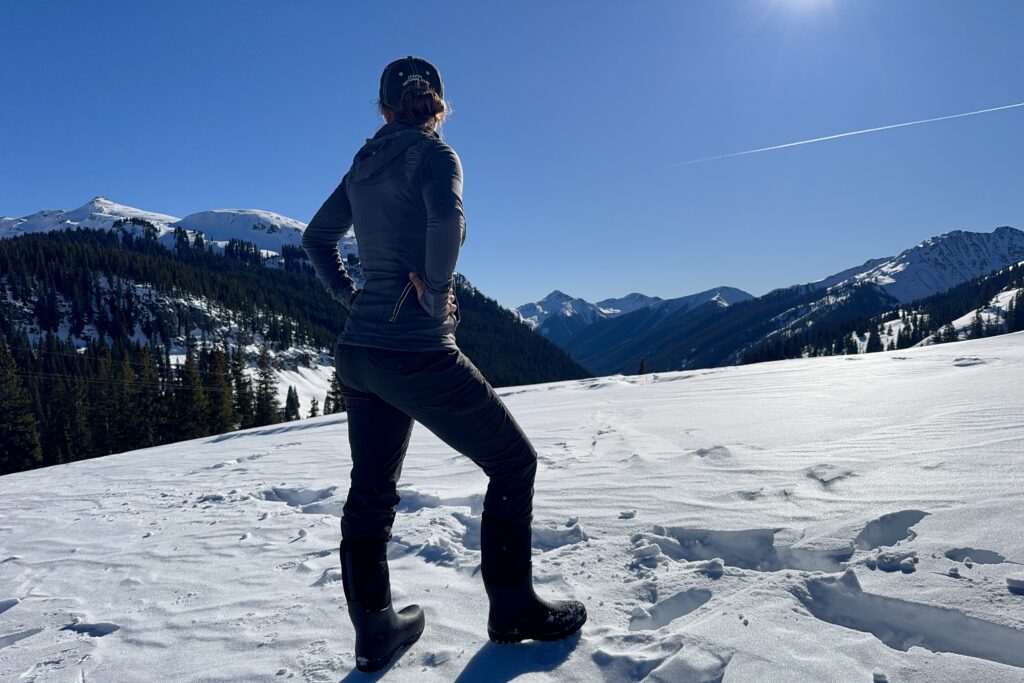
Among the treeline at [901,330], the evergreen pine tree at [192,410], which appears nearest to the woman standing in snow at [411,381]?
the evergreen pine tree at [192,410]

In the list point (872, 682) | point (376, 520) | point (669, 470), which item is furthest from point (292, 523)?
point (872, 682)

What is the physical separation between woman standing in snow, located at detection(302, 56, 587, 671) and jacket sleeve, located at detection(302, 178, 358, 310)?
0.17 meters

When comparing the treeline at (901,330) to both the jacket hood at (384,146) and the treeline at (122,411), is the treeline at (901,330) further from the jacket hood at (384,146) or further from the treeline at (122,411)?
the jacket hood at (384,146)

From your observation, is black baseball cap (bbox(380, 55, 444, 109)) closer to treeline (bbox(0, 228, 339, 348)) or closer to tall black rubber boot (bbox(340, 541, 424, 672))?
tall black rubber boot (bbox(340, 541, 424, 672))

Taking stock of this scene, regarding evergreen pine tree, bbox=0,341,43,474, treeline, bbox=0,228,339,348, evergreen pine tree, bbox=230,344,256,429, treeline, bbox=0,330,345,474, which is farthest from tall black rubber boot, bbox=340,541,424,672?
treeline, bbox=0,228,339,348

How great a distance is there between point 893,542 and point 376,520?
109 inches

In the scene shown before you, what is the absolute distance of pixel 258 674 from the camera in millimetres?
2195

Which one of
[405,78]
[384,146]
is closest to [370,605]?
[384,146]

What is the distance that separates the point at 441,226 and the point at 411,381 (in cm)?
62

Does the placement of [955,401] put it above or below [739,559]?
above

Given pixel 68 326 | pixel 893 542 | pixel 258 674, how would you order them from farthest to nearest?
pixel 68 326 < pixel 893 542 < pixel 258 674

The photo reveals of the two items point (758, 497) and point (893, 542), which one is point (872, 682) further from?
point (758, 497)

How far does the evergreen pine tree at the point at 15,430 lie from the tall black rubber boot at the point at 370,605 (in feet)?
182

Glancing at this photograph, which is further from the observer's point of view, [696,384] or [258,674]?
[696,384]
